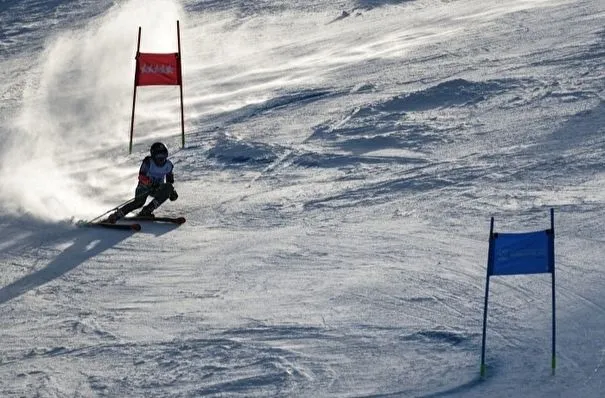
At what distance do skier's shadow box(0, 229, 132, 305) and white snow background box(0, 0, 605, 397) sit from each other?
0.03m

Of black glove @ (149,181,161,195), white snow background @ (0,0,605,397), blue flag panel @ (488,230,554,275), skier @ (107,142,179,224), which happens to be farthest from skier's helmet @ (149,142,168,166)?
blue flag panel @ (488,230,554,275)

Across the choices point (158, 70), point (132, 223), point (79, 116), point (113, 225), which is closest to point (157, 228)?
point (132, 223)

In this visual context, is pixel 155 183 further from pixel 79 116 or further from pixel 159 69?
pixel 79 116

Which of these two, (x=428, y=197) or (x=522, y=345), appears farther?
(x=428, y=197)

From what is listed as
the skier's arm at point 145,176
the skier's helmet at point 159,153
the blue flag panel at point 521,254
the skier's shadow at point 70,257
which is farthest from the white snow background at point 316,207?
the blue flag panel at point 521,254

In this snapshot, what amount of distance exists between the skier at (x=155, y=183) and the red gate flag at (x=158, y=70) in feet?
9.69

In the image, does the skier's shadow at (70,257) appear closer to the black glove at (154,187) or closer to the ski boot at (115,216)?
the ski boot at (115,216)

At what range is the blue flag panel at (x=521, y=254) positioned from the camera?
7840mm

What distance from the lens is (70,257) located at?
1200 cm

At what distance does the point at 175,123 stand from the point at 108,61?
5122mm

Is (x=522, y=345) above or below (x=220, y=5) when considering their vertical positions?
below

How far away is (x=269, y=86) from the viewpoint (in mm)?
19594

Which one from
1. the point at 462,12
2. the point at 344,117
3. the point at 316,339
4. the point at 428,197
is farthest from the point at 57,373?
the point at 462,12

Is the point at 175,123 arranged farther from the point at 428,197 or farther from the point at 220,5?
the point at 220,5
